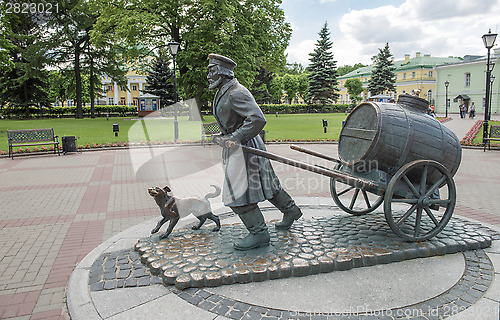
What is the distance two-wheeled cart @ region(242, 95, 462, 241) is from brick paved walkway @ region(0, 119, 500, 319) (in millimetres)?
2417

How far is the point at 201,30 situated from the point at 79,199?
68.3 ft

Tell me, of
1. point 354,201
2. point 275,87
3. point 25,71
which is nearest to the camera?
point 354,201

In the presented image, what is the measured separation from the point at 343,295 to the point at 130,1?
1208 inches

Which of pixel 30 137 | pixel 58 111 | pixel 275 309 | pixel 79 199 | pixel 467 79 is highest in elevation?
pixel 467 79

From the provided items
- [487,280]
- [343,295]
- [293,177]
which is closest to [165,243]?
[343,295]

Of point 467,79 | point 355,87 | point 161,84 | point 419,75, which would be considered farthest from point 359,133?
point 355,87

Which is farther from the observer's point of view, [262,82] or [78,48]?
[262,82]

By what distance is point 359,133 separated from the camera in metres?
4.61

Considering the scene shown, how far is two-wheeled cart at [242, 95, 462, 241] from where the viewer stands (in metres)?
4.25

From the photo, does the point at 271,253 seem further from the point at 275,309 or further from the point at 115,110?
the point at 115,110

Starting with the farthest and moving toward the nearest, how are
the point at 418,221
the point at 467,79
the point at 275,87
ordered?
the point at 275,87 < the point at 467,79 < the point at 418,221

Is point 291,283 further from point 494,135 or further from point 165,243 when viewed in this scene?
point 494,135

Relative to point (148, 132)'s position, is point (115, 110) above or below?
above

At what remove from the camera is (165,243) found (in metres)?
4.64
